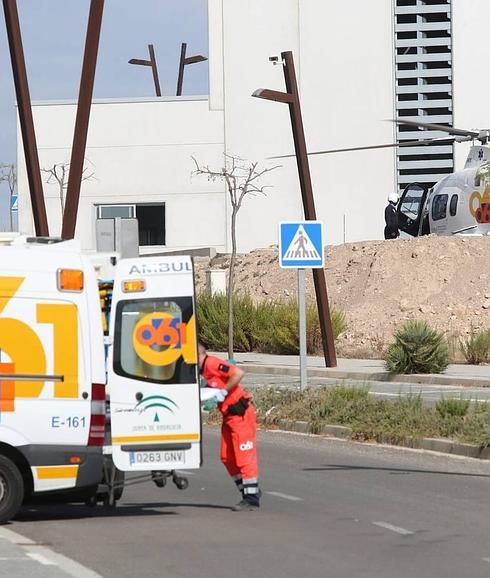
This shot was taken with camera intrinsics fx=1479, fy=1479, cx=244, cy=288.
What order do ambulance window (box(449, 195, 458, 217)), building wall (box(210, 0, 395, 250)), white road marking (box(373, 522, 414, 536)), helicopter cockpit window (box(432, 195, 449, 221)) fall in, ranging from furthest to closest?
building wall (box(210, 0, 395, 250)) → helicopter cockpit window (box(432, 195, 449, 221)) → ambulance window (box(449, 195, 458, 217)) → white road marking (box(373, 522, 414, 536))

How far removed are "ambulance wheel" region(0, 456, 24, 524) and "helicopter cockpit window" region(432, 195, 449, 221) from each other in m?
37.5

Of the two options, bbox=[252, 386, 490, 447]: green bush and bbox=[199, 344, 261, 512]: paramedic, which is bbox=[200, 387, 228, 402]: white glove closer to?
bbox=[199, 344, 261, 512]: paramedic

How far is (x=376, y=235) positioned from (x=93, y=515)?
198 ft

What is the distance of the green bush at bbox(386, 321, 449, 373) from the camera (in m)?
30.2

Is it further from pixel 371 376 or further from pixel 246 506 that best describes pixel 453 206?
pixel 246 506

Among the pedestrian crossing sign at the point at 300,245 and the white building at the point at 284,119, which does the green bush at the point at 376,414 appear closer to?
the pedestrian crossing sign at the point at 300,245

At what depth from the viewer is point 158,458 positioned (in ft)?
38.5

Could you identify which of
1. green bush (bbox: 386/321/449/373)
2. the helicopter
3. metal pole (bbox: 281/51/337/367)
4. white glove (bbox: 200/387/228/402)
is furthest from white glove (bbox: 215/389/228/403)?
the helicopter

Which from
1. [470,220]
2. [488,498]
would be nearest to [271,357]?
[470,220]

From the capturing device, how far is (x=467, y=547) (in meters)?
10.3

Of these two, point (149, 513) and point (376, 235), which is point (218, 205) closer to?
point (376, 235)

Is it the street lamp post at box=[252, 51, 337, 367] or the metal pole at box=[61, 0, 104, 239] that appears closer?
the metal pole at box=[61, 0, 104, 239]

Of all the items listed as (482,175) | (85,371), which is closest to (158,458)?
(85,371)

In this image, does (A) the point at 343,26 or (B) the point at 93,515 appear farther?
(A) the point at 343,26
